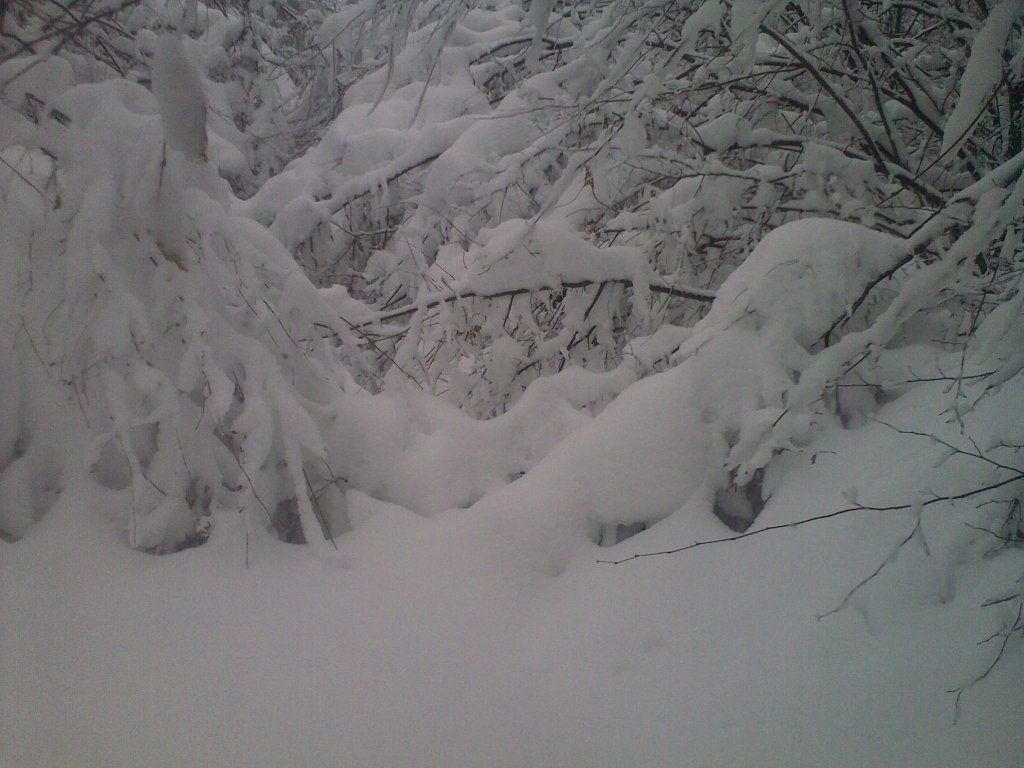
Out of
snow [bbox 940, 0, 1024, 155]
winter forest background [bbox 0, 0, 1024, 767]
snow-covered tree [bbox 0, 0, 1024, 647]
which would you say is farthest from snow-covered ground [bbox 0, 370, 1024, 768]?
snow [bbox 940, 0, 1024, 155]

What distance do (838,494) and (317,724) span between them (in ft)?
5.30

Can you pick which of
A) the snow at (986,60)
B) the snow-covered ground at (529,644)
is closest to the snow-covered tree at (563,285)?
the snow at (986,60)

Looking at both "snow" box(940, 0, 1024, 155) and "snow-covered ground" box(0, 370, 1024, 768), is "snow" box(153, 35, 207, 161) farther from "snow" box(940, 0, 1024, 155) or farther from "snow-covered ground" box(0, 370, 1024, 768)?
"snow" box(940, 0, 1024, 155)

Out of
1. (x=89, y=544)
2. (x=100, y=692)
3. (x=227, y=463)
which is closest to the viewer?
(x=100, y=692)

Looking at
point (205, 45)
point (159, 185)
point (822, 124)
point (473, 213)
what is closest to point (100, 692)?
point (159, 185)

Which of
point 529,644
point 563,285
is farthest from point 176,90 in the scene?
point 529,644

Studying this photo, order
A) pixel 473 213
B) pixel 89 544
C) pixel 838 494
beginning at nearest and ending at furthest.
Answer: pixel 89 544 → pixel 838 494 → pixel 473 213

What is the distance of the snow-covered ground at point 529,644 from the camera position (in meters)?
1.49

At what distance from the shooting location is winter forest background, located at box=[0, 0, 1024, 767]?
1.54 metres

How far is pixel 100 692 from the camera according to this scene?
61.1 inches

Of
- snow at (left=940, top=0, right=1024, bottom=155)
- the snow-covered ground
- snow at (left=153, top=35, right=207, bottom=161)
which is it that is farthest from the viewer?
snow at (left=153, top=35, right=207, bottom=161)

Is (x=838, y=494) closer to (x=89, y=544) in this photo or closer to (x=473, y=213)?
(x=89, y=544)

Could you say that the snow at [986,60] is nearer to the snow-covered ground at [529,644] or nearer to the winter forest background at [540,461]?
the winter forest background at [540,461]

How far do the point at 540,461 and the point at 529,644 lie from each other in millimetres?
879
